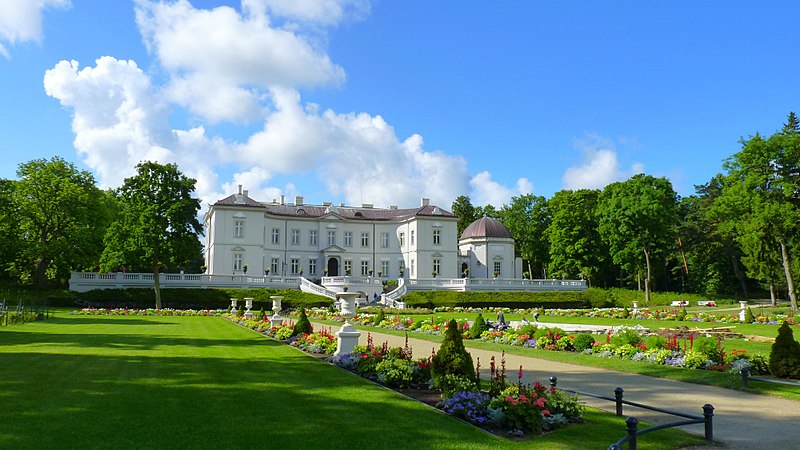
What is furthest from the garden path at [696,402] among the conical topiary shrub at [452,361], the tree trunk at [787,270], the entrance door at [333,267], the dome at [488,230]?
the entrance door at [333,267]

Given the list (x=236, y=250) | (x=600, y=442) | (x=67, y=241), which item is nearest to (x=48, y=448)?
(x=600, y=442)

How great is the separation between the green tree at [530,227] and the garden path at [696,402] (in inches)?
2150

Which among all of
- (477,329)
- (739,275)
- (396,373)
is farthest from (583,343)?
(739,275)

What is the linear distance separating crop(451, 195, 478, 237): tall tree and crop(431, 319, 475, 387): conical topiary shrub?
2731 inches

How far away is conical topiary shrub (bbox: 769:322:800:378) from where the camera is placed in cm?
1213

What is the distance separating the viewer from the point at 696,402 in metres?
10.2

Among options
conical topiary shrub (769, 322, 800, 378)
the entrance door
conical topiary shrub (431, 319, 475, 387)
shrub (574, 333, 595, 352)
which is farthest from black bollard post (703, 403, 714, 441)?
the entrance door

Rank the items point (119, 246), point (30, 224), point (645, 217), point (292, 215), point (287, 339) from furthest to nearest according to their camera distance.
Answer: point (292, 215) → point (645, 217) → point (30, 224) → point (119, 246) → point (287, 339)

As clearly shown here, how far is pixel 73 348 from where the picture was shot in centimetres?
1585

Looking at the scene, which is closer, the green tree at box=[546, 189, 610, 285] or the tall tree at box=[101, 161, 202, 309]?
the tall tree at box=[101, 161, 202, 309]

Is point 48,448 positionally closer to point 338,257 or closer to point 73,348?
point 73,348

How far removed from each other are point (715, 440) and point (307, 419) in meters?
5.53

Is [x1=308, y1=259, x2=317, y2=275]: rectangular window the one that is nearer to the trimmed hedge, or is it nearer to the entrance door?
the entrance door

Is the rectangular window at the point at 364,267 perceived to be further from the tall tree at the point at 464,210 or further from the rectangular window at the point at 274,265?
the tall tree at the point at 464,210
